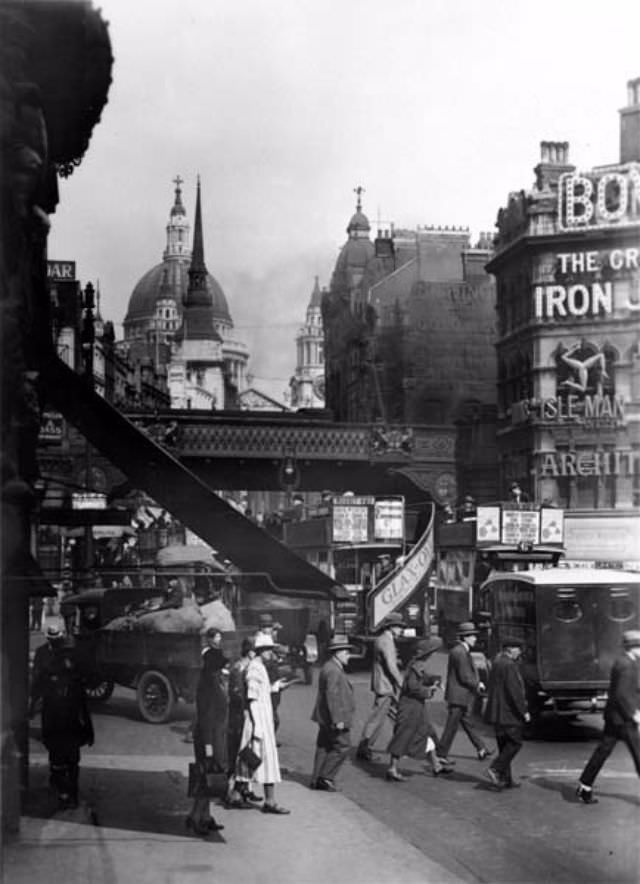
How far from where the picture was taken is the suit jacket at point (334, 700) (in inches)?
527

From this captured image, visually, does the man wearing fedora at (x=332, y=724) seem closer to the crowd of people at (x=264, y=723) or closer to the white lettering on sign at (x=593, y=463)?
the crowd of people at (x=264, y=723)

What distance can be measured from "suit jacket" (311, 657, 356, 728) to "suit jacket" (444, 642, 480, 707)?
87.8 inches

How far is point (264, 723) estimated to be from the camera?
12688mm

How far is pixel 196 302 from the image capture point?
2105cm

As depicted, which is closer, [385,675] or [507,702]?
[507,702]

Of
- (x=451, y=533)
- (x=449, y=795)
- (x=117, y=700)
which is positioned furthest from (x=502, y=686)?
(x=451, y=533)

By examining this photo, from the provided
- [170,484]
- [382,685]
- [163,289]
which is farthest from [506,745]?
[163,289]

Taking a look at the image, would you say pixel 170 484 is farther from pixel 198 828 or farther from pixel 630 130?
pixel 630 130

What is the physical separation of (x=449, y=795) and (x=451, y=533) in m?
22.8

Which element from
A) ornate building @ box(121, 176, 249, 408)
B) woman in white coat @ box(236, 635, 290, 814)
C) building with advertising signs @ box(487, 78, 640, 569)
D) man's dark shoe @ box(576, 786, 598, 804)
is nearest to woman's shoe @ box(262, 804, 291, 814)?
woman in white coat @ box(236, 635, 290, 814)

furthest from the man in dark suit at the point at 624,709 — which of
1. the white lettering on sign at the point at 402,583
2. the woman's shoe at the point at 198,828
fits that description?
the white lettering on sign at the point at 402,583

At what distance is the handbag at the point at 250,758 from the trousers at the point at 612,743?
124 inches

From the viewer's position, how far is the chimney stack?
46.5m

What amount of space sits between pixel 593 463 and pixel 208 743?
111 ft
